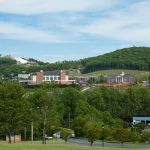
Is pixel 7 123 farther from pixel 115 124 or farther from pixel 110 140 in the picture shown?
pixel 115 124

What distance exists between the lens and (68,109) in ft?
292

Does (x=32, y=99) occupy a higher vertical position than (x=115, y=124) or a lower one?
higher

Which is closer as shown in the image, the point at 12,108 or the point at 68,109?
the point at 12,108

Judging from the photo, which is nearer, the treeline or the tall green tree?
the tall green tree

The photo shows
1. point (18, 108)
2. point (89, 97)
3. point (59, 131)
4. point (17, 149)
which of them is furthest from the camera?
point (89, 97)

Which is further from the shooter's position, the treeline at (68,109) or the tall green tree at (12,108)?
the treeline at (68,109)

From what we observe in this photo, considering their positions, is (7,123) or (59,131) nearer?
(7,123)

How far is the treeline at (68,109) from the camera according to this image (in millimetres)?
43250

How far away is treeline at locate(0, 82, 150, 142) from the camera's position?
43250 millimetres

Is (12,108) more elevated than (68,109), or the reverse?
(12,108)

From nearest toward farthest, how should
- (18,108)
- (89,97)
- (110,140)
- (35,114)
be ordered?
(18,108), (35,114), (110,140), (89,97)

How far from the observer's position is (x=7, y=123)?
142 feet

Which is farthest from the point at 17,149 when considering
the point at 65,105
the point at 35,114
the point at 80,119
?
the point at 65,105

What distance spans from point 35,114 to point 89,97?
2105 inches
